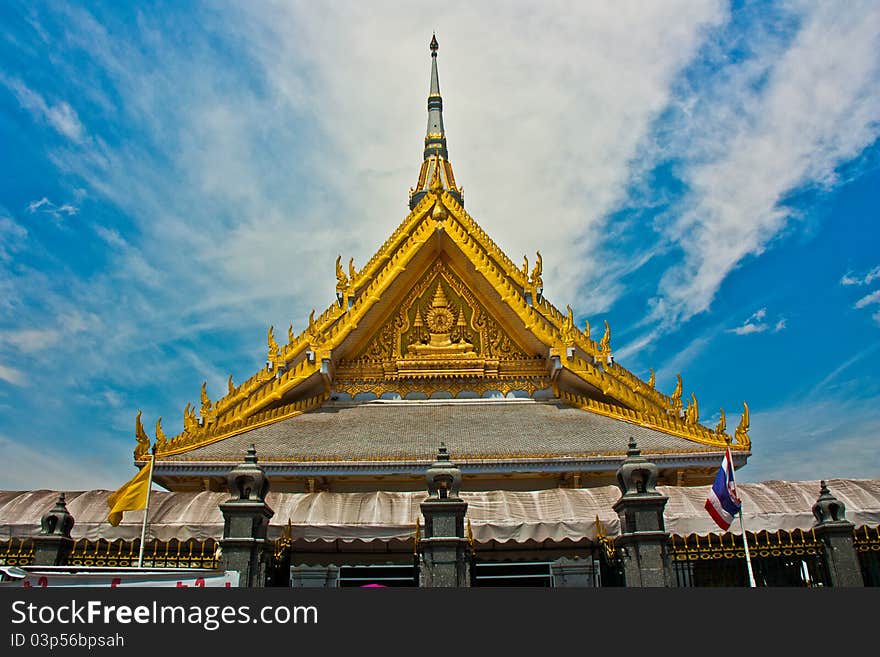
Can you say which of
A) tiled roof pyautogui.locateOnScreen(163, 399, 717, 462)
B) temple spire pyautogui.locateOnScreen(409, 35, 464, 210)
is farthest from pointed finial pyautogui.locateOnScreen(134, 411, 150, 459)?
temple spire pyautogui.locateOnScreen(409, 35, 464, 210)

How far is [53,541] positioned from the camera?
27.7 ft

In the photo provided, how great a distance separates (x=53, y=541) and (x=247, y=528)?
2.39 meters

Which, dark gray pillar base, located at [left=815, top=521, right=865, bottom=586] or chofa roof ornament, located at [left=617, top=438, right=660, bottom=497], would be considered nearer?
dark gray pillar base, located at [left=815, top=521, right=865, bottom=586]

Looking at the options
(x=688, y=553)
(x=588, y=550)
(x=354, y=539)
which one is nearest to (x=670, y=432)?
(x=588, y=550)

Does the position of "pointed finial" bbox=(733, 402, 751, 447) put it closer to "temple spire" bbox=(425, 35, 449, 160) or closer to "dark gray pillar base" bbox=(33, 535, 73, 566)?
"dark gray pillar base" bbox=(33, 535, 73, 566)

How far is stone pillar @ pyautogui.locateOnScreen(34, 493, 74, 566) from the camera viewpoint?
8.41 metres

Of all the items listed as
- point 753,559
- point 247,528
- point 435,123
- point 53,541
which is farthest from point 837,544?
point 435,123

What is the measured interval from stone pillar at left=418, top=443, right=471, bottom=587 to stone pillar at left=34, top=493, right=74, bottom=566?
4.31 metres

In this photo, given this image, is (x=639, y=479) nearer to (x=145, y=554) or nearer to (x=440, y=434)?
(x=440, y=434)

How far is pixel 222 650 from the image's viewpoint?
544 cm

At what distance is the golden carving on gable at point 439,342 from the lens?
15.8 metres

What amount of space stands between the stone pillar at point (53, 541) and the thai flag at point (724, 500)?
7898mm

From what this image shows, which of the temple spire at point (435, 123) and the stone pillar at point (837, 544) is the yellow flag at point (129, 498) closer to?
the stone pillar at point (837, 544)

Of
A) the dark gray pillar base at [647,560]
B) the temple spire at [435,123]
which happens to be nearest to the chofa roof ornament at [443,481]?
the dark gray pillar base at [647,560]
